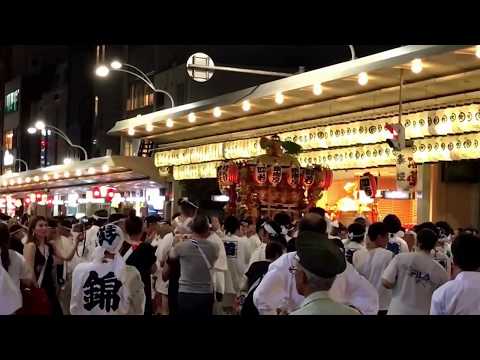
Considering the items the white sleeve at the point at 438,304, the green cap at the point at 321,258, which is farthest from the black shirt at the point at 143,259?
the green cap at the point at 321,258

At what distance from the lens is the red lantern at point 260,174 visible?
15.3 m

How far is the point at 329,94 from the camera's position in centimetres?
1653

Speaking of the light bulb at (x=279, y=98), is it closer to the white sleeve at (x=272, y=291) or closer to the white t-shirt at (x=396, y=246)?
the white t-shirt at (x=396, y=246)

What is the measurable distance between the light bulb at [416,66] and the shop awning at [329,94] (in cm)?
8

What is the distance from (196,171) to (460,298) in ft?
64.1

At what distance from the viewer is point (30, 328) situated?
172 inches

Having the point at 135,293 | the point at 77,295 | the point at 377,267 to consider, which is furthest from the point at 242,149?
the point at 77,295

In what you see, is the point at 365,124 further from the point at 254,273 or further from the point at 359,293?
the point at 359,293

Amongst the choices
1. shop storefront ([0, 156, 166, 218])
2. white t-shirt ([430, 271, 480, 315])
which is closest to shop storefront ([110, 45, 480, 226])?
shop storefront ([0, 156, 166, 218])

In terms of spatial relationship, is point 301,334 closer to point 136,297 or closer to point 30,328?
point 30,328

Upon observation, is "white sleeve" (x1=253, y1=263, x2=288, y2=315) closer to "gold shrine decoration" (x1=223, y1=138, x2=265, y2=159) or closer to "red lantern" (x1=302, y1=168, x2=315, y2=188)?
"red lantern" (x1=302, y1=168, x2=315, y2=188)

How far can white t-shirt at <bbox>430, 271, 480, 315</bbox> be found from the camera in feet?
18.8
